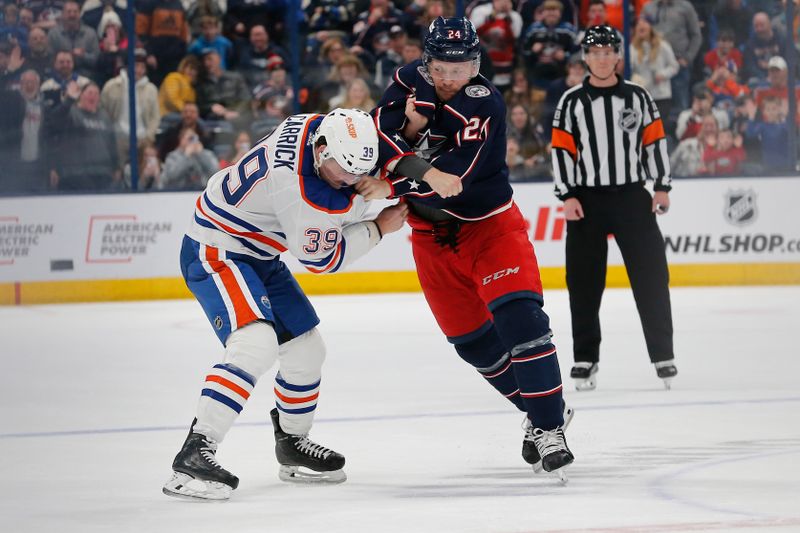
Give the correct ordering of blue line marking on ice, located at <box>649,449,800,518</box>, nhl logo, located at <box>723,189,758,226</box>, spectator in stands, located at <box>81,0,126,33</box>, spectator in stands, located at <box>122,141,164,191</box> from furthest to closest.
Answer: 1. spectator in stands, located at <box>81,0,126,33</box>
2. spectator in stands, located at <box>122,141,164,191</box>
3. nhl logo, located at <box>723,189,758,226</box>
4. blue line marking on ice, located at <box>649,449,800,518</box>

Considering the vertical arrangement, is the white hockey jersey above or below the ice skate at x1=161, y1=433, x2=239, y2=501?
above

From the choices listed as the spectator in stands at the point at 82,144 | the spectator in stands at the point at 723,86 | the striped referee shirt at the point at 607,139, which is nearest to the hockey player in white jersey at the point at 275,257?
the striped referee shirt at the point at 607,139

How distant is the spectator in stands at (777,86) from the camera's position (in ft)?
38.3

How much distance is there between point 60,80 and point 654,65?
16.2 feet

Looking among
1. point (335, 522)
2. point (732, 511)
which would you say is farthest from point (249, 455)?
point (732, 511)

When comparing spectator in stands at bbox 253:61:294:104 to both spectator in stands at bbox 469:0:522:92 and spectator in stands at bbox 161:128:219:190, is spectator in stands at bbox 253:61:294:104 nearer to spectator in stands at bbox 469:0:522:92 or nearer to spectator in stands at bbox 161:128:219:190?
spectator in stands at bbox 161:128:219:190

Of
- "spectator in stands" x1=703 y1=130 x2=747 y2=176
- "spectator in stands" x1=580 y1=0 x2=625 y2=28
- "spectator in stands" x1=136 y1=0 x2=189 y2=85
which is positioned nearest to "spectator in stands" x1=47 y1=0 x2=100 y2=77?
"spectator in stands" x1=136 y1=0 x2=189 y2=85

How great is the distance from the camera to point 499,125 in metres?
4.30

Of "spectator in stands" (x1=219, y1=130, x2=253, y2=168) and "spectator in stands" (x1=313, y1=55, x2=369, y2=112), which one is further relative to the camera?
"spectator in stands" (x1=313, y1=55, x2=369, y2=112)

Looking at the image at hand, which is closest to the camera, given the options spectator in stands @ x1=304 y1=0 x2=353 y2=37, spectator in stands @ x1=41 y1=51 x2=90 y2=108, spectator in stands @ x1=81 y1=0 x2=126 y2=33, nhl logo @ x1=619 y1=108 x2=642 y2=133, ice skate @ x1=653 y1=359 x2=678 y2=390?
ice skate @ x1=653 y1=359 x2=678 y2=390

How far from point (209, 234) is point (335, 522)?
1002 mm

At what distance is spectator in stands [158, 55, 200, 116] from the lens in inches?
459

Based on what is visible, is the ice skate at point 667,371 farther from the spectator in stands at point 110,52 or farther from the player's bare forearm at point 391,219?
the spectator in stands at point 110,52

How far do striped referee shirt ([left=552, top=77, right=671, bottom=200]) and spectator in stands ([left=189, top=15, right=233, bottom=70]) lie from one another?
6089mm
